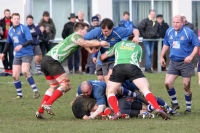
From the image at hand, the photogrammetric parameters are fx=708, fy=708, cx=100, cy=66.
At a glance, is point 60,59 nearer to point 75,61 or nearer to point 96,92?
point 96,92

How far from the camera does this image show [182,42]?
1407cm

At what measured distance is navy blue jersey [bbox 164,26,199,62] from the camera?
14023 mm

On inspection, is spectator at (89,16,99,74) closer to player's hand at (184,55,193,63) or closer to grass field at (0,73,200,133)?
grass field at (0,73,200,133)

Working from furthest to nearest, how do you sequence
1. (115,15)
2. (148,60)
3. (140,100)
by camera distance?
(115,15) → (148,60) → (140,100)

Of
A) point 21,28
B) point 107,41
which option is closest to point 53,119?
point 107,41

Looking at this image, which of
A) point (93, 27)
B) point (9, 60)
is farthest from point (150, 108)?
point (9, 60)

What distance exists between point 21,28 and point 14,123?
5513 millimetres

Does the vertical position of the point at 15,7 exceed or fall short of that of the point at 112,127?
it exceeds it

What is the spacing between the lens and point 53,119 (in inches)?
525

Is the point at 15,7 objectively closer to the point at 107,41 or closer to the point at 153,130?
the point at 107,41

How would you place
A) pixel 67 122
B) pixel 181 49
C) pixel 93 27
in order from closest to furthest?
pixel 67 122 → pixel 181 49 → pixel 93 27

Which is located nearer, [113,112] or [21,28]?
[113,112]

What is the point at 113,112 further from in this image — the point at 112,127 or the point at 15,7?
the point at 15,7

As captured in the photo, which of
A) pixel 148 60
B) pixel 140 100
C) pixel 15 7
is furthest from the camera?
→ pixel 15 7
